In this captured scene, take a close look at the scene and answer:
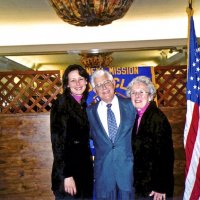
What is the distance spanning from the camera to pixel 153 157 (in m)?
1.68

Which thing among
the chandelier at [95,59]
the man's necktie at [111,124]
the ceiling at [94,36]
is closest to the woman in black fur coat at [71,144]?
the man's necktie at [111,124]

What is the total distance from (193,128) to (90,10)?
141 centimetres

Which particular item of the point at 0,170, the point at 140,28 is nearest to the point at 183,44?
the point at 140,28

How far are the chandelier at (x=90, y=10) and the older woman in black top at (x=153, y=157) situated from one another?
0.78 metres

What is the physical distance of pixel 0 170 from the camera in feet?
12.3

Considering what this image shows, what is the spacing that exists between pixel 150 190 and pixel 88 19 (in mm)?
1034

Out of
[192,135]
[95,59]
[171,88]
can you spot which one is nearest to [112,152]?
[192,135]

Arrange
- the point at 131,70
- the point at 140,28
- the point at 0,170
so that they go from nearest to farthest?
the point at 131,70, the point at 0,170, the point at 140,28

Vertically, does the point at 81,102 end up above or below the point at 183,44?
below

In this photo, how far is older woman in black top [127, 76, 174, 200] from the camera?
168cm

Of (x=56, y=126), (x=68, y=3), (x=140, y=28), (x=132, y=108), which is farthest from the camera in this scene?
(x=140, y=28)


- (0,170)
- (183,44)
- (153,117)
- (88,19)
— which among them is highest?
(183,44)

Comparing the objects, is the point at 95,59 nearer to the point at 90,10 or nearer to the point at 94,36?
the point at 94,36

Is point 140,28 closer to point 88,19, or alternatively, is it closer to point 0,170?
point 0,170
